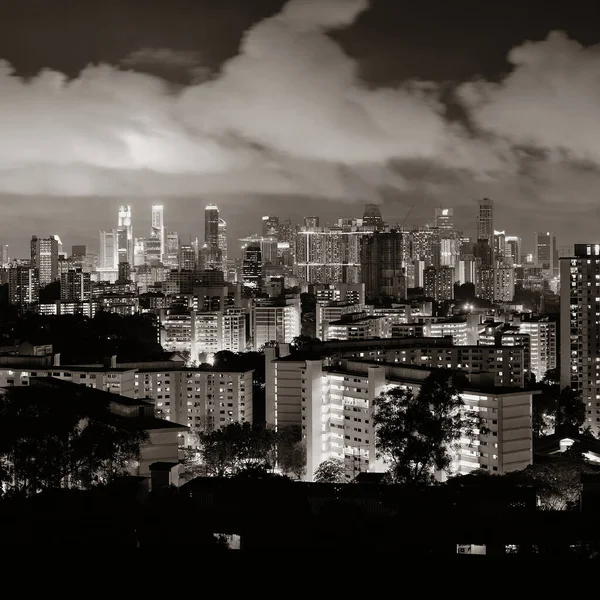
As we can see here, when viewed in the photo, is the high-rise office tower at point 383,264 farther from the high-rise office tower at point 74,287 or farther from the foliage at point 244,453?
the foliage at point 244,453

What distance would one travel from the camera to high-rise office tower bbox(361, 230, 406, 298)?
3928 centimetres

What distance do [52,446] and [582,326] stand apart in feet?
37.7

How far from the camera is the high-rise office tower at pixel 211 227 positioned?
2014 inches

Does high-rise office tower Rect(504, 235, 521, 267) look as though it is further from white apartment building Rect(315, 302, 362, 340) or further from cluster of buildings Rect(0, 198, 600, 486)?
white apartment building Rect(315, 302, 362, 340)

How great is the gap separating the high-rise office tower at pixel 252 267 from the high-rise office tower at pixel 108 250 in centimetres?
1062

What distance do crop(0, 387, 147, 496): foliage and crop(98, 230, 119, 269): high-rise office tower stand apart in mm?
46660

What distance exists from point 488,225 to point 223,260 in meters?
14.5

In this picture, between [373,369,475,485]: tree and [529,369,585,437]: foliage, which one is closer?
[373,369,475,485]: tree

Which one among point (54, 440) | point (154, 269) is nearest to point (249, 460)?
point (54, 440)

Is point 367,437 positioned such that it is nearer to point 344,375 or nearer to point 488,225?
point 344,375


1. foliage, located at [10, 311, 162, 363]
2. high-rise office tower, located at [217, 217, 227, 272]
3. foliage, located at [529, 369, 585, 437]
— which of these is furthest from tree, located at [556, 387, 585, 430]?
high-rise office tower, located at [217, 217, 227, 272]

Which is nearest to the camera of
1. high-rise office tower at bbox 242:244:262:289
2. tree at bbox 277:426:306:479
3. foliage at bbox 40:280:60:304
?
tree at bbox 277:426:306:479

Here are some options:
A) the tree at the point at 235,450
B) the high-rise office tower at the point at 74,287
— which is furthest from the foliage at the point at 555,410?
the high-rise office tower at the point at 74,287

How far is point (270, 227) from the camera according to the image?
53156 mm
